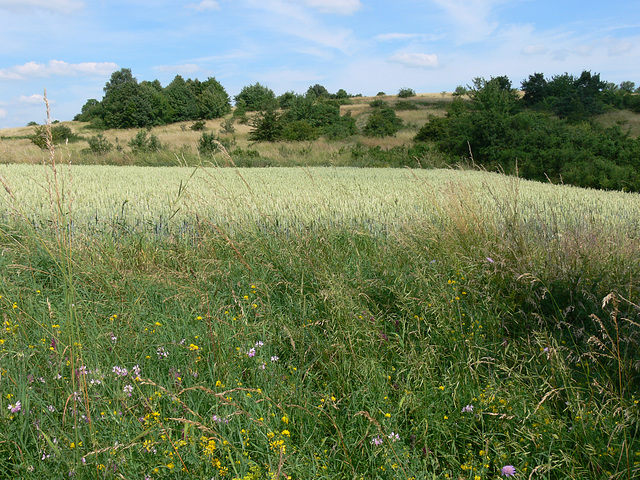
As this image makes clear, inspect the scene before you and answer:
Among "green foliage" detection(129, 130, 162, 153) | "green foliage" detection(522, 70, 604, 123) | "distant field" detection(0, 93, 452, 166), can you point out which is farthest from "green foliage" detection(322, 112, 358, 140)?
"green foliage" detection(522, 70, 604, 123)

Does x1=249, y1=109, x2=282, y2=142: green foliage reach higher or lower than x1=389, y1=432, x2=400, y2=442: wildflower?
higher

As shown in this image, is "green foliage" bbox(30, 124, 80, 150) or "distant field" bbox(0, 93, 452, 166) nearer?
"green foliage" bbox(30, 124, 80, 150)

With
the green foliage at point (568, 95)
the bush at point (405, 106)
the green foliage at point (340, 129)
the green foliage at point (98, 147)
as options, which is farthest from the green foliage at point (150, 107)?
the green foliage at point (568, 95)

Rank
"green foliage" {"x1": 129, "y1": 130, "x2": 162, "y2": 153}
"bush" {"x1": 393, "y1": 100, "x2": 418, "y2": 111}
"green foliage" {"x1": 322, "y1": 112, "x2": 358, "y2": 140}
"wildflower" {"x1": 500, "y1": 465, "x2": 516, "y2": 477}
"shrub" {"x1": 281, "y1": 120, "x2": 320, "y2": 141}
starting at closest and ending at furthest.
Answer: "wildflower" {"x1": 500, "y1": 465, "x2": 516, "y2": 477}, "green foliage" {"x1": 129, "y1": 130, "x2": 162, "y2": 153}, "shrub" {"x1": 281, "y1": 120, "x2": 320, "y2": 141}, "green foliage" {"x1": 322, "y1": 112, "x2": 358, "y2": 140}, "bush" {"x1": 393, "y1": 100, "x2": 418, "y2": 111}

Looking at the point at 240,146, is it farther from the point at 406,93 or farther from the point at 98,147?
the point at 406,93

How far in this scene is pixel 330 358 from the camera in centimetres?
232

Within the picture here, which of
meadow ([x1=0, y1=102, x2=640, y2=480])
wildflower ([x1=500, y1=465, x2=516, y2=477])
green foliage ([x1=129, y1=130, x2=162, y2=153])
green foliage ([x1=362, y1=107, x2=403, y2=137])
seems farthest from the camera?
green foliage ([x1=362, y1=107, x2=403, y2=137])

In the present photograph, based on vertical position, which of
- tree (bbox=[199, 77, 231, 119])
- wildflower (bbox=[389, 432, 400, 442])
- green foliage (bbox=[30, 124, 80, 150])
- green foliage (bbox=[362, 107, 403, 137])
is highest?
tree (bbox=[199, 77, 231, 119])

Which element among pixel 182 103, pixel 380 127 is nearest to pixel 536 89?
pixel 380 127

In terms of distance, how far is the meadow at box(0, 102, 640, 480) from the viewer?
68.4 inches

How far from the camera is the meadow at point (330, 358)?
1738 millimetres

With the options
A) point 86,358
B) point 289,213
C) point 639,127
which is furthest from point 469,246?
point 639,127

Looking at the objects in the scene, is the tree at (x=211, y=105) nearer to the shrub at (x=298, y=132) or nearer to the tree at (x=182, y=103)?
the tree at (x=182, y=103)

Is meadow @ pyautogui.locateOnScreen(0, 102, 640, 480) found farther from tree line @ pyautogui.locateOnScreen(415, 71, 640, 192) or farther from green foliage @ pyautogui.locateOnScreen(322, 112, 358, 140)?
green foliage @ pyautogui.locateOnScreen(322, 112, 358, 140)
